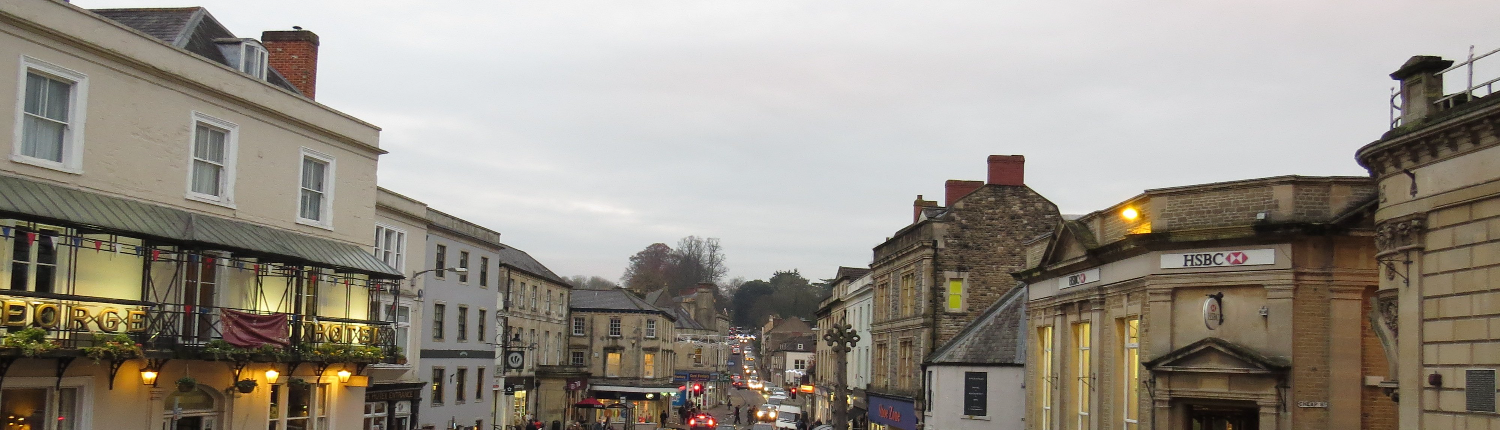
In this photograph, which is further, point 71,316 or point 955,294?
point 955,294

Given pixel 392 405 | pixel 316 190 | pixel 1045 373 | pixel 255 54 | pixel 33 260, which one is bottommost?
pixel 392 405

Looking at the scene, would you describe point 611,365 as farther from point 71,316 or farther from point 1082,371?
point 71,316

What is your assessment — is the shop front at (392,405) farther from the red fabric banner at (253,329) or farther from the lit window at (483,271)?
the red fabric banner at (253,329)

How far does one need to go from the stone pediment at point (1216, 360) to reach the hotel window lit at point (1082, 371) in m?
4.28

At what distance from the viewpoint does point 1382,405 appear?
66.2 ft

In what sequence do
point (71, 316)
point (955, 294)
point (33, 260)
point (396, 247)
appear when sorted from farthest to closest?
point (955, 294) < point (396, 247) < point (71, 316) < point (33, 260)

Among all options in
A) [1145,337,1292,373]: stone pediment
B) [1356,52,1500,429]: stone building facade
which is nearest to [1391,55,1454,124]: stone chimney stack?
[1356,52,1500,429]: stone building facade

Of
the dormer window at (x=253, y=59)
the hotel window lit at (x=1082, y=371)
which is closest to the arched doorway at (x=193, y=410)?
the dormer window at (x=253, y=59)

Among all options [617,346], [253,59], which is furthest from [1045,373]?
[617,346]

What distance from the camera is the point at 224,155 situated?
23.3 m

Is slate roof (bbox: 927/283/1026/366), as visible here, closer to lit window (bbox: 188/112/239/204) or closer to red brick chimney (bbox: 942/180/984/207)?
red brick chimney (bbox: 942/180/984/207)

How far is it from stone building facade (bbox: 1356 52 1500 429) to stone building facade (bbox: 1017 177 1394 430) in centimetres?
438

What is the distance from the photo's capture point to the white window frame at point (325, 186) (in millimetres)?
25500

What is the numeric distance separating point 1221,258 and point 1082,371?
652 cm
